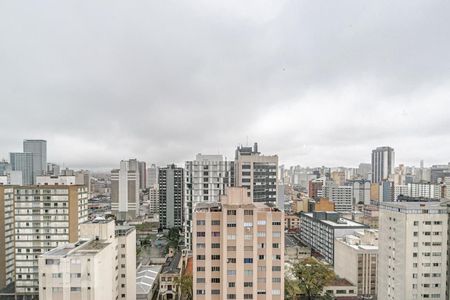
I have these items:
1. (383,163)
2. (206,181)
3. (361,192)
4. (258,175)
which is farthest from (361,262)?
(383,163)

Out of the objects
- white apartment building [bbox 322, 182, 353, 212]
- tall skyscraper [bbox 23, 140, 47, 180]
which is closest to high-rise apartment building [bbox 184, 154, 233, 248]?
tall skyscraper [bbox 23, 140, 47, 180]

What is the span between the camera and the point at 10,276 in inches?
920

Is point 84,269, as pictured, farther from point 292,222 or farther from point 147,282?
point 292,222

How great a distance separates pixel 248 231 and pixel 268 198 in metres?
14.1

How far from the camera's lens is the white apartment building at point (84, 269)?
40.3 feet

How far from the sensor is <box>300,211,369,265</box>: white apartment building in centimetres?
3058

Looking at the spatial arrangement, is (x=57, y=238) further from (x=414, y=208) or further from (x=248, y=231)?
(x=414, y=208)

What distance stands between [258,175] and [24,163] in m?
37.3

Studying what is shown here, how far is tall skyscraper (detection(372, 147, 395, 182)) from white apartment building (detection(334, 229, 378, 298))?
5844 cm

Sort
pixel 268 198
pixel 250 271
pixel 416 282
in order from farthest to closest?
pixel 268 198 → pixel 416 282 → pixel 250 271

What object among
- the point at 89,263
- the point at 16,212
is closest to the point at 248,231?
the point at 89,263

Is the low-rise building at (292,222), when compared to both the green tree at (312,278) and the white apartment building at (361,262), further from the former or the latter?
the green tree at (312,278)

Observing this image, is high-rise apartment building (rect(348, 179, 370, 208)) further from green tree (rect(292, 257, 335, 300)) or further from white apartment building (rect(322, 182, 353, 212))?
green tree (rect(292, 257, 335, 300))

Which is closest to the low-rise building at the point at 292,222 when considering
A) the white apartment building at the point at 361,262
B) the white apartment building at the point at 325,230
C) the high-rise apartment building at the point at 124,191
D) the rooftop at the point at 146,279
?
the white apartment building at the point at 325,230
